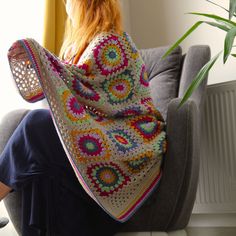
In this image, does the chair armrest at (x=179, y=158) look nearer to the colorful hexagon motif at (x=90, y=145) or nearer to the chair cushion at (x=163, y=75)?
the colorful hexagon motif at (x=90, y=145)

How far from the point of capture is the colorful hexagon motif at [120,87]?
1538 mm

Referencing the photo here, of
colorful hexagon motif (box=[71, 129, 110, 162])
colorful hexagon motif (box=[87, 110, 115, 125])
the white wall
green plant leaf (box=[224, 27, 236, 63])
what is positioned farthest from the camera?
the white wall

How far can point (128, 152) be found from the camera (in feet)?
4.79

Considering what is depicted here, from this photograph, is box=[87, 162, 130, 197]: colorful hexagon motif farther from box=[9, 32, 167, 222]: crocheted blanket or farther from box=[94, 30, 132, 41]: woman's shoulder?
box=[94, 30, 132, 41]: woman's shoulder

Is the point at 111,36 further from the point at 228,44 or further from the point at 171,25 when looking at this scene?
the point at 171,25

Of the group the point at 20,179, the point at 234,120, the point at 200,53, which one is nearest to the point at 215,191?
the point at 234,120

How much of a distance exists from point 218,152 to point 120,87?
80 cm

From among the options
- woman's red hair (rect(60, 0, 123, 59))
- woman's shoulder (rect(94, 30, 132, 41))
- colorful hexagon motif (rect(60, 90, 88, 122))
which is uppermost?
woman's red hair (rect(60, 0, 123, 59))

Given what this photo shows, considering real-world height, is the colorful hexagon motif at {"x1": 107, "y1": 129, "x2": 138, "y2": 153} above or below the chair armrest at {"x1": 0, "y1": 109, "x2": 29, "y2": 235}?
above

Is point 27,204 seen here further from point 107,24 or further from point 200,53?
point 200,53

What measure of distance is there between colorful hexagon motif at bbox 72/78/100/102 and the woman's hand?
176mm

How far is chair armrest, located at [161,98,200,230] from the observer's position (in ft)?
4.83

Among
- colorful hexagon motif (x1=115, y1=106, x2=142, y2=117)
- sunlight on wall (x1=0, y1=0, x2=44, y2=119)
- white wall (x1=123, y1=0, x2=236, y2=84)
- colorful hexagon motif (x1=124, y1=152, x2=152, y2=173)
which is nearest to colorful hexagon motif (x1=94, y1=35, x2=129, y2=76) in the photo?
colorful hexagon motif (x1=115, y1=106, x2=142, y2=117)

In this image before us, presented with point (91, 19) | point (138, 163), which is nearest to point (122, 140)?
point (138, 163)
